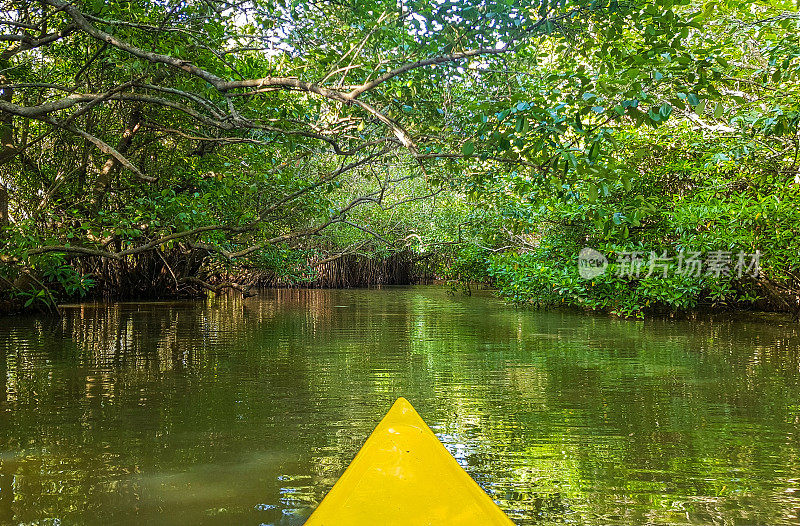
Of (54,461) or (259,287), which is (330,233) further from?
(54,461)

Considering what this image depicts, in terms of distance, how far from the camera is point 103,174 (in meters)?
8.95

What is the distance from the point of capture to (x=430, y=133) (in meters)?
5.76

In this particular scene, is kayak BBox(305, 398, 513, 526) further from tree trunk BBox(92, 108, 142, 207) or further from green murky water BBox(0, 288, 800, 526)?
tree trunk BBox(92, 108, 142, 207)

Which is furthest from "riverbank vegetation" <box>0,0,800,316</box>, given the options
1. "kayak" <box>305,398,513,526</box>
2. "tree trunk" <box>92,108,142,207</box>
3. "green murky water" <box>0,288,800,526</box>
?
"kayak" <box>305,398,513,526</box>

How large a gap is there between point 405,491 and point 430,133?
193 inches

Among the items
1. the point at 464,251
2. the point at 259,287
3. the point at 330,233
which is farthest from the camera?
the point at 259,287

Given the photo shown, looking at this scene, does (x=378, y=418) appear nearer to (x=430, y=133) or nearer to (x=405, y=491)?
(x=405, y=491)

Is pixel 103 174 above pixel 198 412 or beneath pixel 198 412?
above

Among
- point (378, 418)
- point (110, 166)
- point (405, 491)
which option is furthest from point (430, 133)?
point (110, 166)

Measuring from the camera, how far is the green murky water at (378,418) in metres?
2.41

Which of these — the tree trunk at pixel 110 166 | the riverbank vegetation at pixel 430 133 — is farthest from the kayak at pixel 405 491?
the tree trunk at pixel 110 166

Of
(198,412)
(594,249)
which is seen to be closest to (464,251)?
(594,249)

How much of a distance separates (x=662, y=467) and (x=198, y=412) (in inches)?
104

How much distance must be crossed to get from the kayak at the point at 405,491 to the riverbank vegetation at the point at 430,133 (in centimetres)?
257
